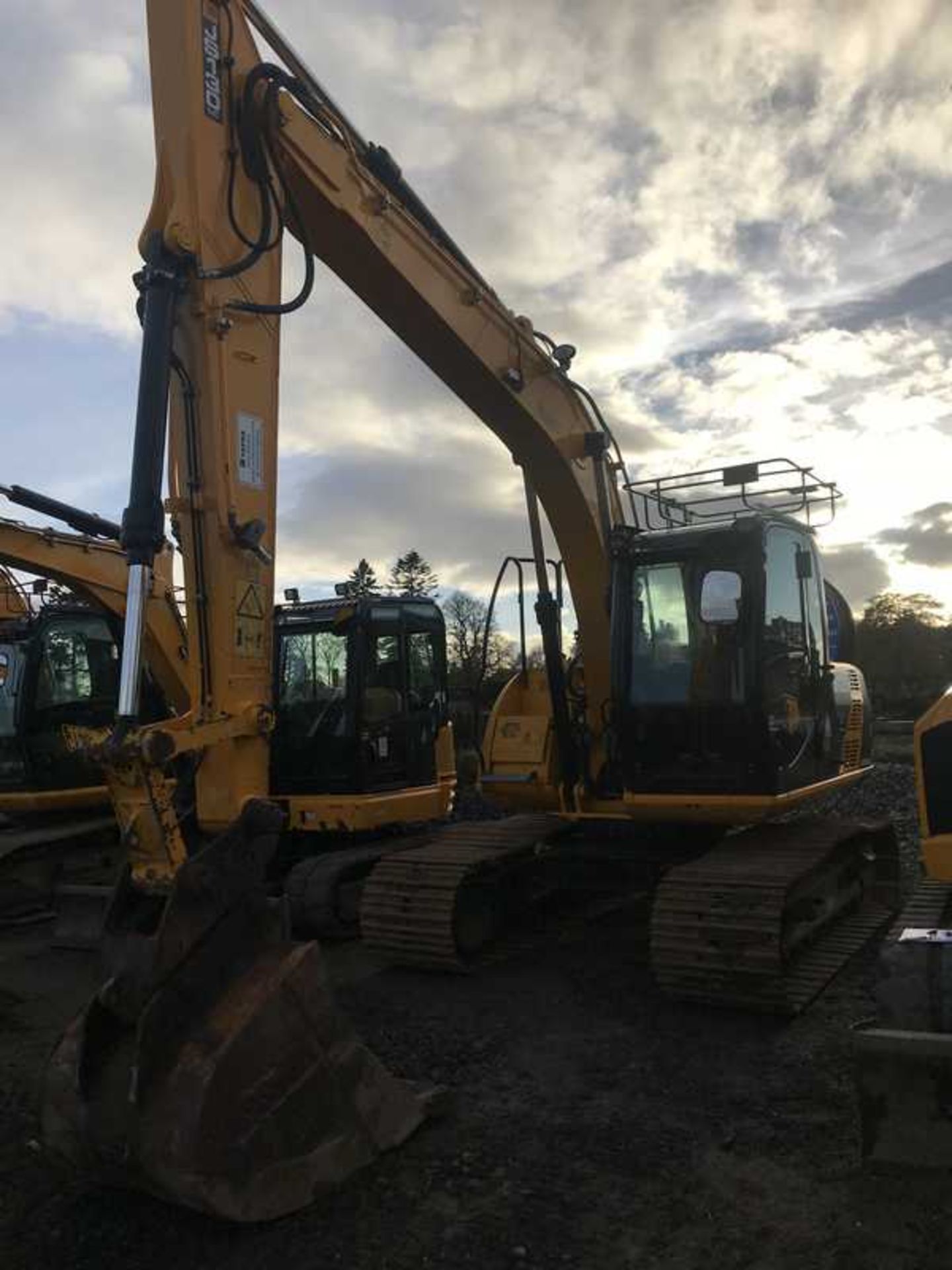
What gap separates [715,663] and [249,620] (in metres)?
2.78

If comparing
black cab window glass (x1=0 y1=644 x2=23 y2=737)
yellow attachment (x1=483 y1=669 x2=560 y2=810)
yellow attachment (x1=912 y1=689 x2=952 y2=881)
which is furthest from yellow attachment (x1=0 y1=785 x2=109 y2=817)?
yellow attachment (x1=912 y1=689 x2=952 y2=881)

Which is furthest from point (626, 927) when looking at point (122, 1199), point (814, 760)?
point (122, 1199)

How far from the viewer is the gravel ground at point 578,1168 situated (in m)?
3.45

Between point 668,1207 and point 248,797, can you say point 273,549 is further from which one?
point 668,1207

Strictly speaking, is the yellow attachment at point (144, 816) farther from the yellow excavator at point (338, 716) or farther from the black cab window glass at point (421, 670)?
the black cab window glass at point (421, 670)

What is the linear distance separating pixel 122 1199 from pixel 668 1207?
74.4 inches

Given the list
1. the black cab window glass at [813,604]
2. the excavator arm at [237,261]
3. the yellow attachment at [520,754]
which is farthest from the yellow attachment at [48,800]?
the black cab window glass at [813,604]

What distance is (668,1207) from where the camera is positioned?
372cm

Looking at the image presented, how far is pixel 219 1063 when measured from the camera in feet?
11.5

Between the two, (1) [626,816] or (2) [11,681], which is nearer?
(1) [626,816]

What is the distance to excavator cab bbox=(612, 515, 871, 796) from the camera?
634 centimetres

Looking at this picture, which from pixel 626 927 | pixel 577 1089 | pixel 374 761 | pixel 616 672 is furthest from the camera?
pixel 374 761

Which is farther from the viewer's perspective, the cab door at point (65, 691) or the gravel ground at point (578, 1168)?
the cab door at point (65, 691)

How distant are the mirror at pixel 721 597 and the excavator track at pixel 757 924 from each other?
1.41 m
